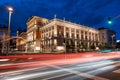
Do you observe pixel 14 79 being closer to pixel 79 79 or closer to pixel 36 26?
pixel 79 79

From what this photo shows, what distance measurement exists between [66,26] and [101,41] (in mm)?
40561

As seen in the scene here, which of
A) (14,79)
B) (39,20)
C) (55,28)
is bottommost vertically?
(14,79)

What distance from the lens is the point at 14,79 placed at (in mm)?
9195

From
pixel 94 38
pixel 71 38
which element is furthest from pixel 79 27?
pixel 94 38

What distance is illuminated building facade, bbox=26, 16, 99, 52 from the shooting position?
205ft

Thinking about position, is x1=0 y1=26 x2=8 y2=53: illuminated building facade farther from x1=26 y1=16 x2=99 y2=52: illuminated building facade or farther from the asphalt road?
the asphalt road

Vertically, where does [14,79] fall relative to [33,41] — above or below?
below

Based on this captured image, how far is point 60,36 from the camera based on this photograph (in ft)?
212

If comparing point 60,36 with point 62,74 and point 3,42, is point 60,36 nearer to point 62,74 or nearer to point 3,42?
point 3,42

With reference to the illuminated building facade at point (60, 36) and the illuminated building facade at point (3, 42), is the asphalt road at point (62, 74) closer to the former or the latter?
the illuminated building facade at point (3, 42)

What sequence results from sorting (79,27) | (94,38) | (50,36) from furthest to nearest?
(94,38) < (79,27) < (50,36)

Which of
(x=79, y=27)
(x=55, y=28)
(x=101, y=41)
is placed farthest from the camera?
(x=101, y=41)

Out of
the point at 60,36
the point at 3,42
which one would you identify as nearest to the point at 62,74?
the point at 3,42

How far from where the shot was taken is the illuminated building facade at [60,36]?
205 ft
